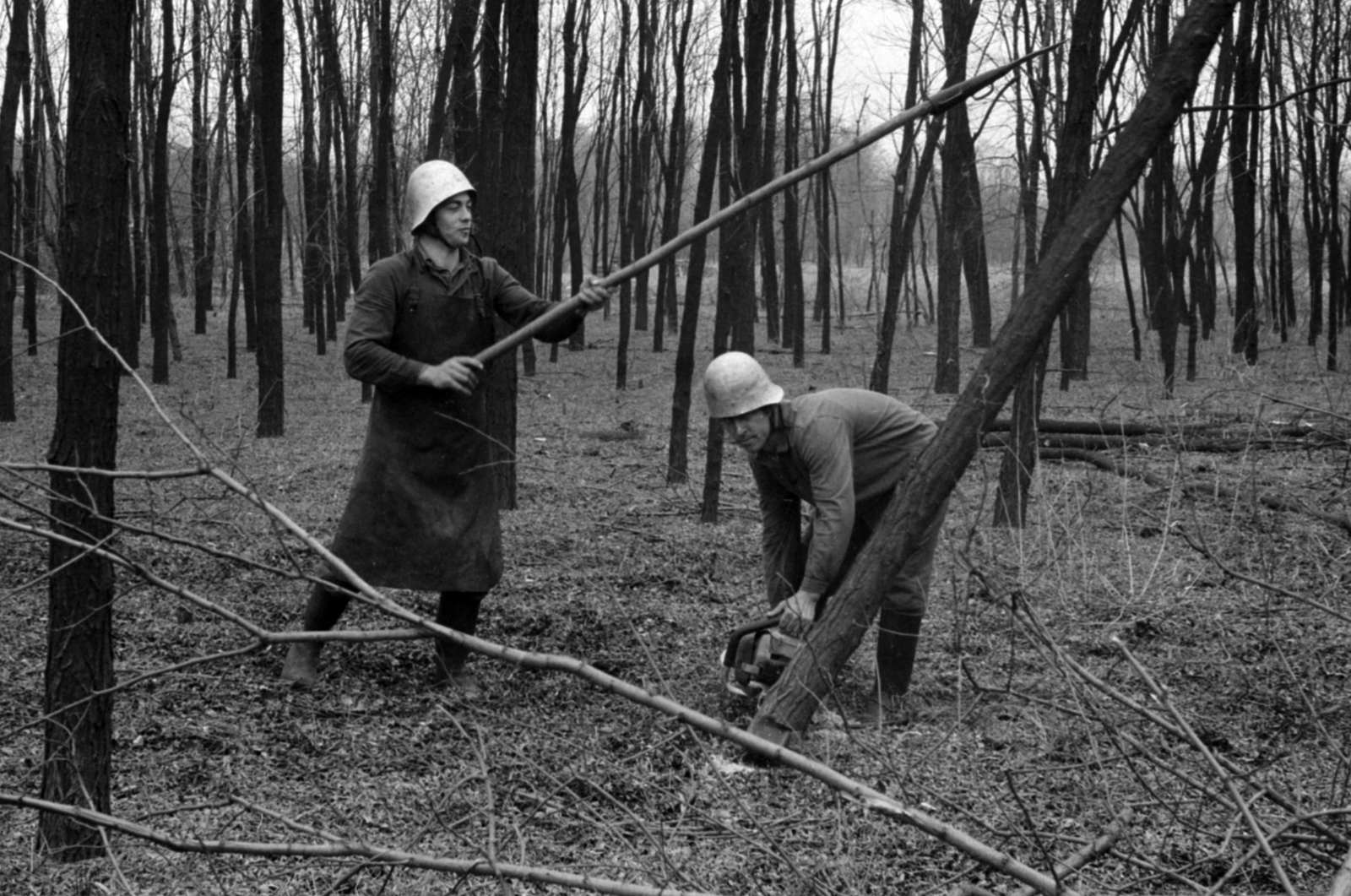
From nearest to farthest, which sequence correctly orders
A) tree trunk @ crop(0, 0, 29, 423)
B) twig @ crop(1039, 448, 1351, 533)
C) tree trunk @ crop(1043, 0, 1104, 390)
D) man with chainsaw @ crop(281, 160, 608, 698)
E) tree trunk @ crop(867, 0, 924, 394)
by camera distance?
man with chainsaw @ crop(281, 160, 608, 698), twig @ crop(1039, 448, 1351, 533), tree trunk @ crop(1043, 0, 1104, 390), tree trunk @ crop(867, 0, 924, 394), tree trunk @ crop(0, 0, 29, 423)

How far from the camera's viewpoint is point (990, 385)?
A: 3727 mm

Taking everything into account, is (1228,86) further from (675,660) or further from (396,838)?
(396,838)

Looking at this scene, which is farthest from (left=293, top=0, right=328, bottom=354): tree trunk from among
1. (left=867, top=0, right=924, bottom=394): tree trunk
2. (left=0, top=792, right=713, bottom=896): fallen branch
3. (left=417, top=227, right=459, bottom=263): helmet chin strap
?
(left=0, top=792, right=713, bottom=896): fallen branch

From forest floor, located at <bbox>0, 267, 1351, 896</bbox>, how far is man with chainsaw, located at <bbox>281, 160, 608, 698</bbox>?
0.39 meters

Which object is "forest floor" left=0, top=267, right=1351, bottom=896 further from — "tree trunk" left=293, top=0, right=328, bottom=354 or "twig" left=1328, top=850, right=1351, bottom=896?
"tree trunk" left=293, top=0, right=328, bottom=354

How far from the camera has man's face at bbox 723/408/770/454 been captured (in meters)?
4.44

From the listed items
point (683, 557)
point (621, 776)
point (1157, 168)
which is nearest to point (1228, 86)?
point (1157, 168)

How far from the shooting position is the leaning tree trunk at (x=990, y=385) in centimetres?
361

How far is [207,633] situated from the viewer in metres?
5.46

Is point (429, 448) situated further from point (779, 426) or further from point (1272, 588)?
point (1272, 588)

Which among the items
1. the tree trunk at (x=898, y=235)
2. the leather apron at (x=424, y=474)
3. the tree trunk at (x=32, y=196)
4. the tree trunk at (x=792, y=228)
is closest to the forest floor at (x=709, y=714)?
the leather apron at (x=424, y=474)

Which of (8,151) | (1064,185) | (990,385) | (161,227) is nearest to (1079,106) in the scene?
(1064,185)

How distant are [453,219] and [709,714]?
2.04 meters

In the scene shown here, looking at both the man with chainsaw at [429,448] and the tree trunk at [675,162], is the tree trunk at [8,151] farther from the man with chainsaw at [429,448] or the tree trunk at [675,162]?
the man with chainsaw at [429,448]
